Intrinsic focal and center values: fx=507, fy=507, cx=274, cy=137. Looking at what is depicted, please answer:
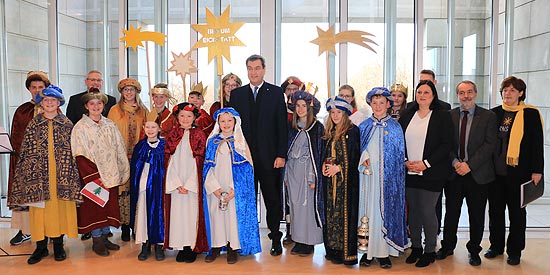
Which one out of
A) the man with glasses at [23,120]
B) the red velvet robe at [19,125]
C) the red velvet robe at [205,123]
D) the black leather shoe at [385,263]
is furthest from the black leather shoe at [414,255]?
the red velvet robe at [19,125]

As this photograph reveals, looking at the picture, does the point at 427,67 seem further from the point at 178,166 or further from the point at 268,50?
the point at 178,166

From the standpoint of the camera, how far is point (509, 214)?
12.8 feet

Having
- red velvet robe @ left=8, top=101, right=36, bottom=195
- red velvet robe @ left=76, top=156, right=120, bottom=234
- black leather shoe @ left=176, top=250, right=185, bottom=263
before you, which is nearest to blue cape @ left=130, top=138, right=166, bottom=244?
black leather shoe @ left=176, top=250, right=185, bottom=263

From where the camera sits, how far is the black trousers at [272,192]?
4027 millimetres

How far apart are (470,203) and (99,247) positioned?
295 cm

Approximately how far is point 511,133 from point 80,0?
186 inches

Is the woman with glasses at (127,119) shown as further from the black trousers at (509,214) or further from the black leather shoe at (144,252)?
the black trousers at (509,214)

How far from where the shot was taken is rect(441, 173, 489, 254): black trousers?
3.82m

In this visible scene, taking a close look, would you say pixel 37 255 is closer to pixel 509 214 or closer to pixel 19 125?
pixel 19 125

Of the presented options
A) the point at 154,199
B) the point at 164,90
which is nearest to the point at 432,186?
the point at 154,199

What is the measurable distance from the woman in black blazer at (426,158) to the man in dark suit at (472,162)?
18cm

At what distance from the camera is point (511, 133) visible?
3.80 m

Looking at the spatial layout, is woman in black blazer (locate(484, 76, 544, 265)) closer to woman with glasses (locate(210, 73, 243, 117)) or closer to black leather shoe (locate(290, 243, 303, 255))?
black leather shoe (locate(290, 243, 303, 255))

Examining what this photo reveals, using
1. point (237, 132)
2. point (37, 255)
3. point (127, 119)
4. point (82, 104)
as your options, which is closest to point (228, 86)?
point (237, 132)
